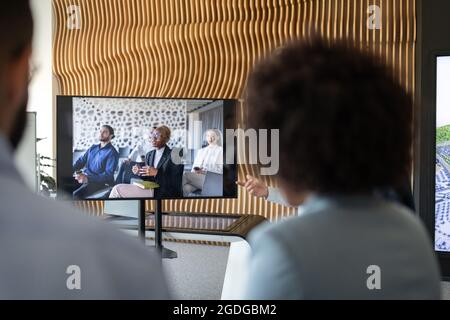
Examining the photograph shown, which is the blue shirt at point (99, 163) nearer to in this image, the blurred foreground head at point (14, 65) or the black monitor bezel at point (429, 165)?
the blurred foreground head at point (14, 65)

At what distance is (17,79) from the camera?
2.28ft

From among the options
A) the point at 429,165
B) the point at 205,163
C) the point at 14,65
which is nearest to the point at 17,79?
the point at 14,65

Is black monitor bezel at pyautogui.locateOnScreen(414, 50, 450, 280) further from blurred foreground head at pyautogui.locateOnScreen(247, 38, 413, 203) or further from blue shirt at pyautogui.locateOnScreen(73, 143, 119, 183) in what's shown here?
blurred foreground head at pyautogui.locateOnScreen(247, 38, 413, 203)

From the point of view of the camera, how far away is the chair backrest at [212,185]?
139 inches

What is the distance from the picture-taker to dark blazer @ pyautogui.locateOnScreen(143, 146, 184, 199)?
3.39m

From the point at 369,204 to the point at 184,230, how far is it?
2.28m

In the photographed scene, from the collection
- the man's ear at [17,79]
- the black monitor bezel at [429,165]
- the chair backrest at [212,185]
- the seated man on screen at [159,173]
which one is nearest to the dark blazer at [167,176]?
the seated man on screen at [159,173]

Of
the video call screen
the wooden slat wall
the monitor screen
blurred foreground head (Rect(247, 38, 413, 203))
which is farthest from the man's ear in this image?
the wooden slat wall

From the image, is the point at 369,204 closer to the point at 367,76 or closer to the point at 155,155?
the point at 367,76

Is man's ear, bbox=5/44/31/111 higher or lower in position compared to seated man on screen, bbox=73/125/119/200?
higher

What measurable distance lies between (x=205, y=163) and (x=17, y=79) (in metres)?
2.81

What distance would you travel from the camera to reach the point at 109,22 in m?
9.11

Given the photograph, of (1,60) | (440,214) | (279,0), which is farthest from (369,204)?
(279,0)

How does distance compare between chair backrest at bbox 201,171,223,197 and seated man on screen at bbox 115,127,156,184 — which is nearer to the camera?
seated man on screen at bbox 115,127,156,184
